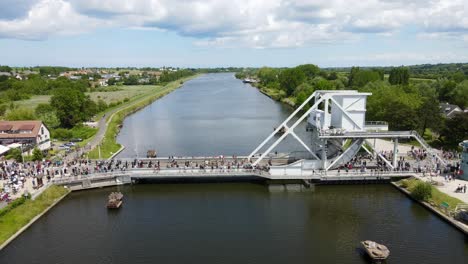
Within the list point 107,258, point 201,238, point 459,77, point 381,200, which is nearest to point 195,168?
point 201,238

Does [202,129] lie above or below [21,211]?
above

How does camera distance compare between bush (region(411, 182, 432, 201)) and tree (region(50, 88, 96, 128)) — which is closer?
bush (region(411, 182, 432, 201))

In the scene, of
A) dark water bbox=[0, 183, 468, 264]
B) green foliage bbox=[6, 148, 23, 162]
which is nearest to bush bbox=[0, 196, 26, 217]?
dark water bbox=[0, 183, 468, 264]

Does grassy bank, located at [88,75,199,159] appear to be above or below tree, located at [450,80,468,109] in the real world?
below

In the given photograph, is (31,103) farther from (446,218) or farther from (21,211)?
(446,218)

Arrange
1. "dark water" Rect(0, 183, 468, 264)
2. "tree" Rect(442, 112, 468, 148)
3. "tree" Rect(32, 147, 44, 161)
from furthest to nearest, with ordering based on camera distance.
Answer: "tree" Rect(442, 112, 468, 148), "tree" Rect(32, 147, 44, 161), "dark water" Rect(0, 183, 468, 264)

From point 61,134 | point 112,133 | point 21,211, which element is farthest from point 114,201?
point 112,133

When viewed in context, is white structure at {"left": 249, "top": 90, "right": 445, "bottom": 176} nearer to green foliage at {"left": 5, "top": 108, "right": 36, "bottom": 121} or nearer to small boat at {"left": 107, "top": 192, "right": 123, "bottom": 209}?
small boat at {"left": 107, "top": 192, "right": 123, "bottom": 209}
